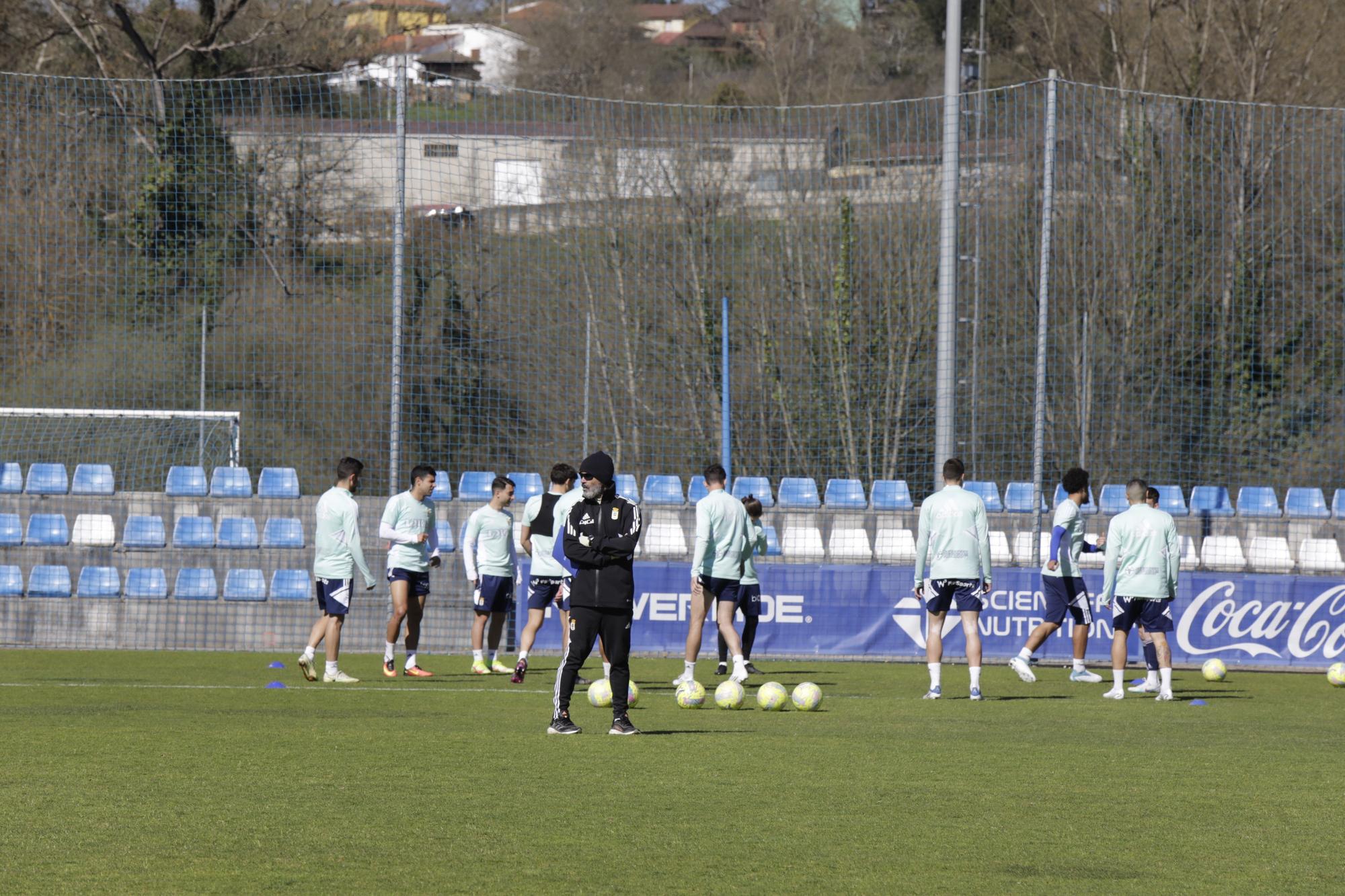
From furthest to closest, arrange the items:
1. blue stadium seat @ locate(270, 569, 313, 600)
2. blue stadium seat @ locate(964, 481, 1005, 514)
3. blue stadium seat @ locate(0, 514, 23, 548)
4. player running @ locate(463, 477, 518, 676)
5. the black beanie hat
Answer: blue stadium seat @ locate(964, 481, 1005, 514), blue stadium seat @ locate(0, 514, 23, 548), blue stadium seat @ locate(270, 569, 313, 600), player running @ locate(463, 477, 518, 676), the black beanie hat

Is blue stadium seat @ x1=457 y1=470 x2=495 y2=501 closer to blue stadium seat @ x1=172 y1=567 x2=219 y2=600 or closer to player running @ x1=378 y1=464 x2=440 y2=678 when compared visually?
blue stadium seat @ x1=172 y1=567 x2=219 y2=600

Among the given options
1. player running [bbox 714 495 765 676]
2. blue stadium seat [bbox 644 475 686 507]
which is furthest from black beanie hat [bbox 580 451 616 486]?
blue stadium seat [bbox 644 475 686 507]

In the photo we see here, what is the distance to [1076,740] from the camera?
10938mm

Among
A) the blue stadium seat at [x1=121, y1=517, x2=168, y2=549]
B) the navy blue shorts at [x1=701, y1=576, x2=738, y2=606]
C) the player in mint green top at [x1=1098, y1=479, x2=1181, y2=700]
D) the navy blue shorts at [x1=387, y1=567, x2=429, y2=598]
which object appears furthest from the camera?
the blue stadium seat at [x1=121, y1=517, x2=168, y2=549]

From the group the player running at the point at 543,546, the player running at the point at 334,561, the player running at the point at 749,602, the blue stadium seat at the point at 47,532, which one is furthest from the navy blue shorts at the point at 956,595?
the blue stadium seat at the point at 47,532

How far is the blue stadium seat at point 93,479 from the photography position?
872 inches

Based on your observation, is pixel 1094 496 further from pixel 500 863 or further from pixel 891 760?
pixel 500 863

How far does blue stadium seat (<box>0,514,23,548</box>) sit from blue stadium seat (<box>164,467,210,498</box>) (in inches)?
75.2

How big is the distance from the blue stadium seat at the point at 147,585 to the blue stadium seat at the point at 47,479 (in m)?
2.75

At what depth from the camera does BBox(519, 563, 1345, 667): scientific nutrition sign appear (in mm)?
18797

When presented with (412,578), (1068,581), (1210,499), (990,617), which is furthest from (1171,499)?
(412,578)

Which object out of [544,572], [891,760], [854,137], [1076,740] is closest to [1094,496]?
[854,137]

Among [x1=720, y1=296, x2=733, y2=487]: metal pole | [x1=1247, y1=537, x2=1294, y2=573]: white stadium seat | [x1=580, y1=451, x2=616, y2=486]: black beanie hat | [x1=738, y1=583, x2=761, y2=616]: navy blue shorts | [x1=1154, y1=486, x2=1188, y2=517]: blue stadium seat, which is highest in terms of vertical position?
[x1=720, y1=296, x2=733, y2=487]: metal pole

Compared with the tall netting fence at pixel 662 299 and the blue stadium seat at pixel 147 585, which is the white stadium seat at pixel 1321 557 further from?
the blue stadium seat at pixel 147 585
